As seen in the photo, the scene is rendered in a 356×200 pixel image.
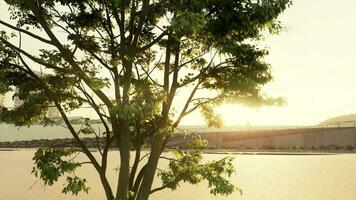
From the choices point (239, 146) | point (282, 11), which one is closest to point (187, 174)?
point (282, 11)

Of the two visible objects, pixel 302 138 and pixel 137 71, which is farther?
pixel 302 138

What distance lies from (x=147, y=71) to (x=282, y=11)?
432 centimetres

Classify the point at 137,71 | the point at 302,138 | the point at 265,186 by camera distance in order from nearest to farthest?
the point at 137,71
the point at 265,186
the point at 302,138

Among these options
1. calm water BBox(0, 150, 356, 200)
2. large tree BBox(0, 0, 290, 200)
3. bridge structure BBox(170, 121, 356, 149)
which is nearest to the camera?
large tree BBox(0, 0, 290, 200)

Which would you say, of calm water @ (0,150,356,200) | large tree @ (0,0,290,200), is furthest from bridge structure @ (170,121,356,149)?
large tree @ (0,0,290,200)

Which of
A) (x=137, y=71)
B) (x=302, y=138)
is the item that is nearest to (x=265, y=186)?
(x=137, y=71)

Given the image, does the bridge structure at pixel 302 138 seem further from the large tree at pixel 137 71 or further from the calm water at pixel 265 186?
the large tree at pixel 137 71

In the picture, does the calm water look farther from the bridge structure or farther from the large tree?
the bridge structure

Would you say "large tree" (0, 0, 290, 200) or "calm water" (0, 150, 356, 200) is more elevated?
"large tree" (0, 0, 290, 200)

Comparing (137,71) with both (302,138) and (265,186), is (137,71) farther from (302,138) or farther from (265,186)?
(302,138)

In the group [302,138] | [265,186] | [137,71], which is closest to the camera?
[137,71]

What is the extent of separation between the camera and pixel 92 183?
19.0 metres

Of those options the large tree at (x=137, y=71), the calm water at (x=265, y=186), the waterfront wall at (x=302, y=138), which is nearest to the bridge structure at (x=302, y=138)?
the waterfront wall at (x=302, y=138)

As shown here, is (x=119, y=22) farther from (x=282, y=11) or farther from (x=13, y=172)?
(x=13, y=172)
